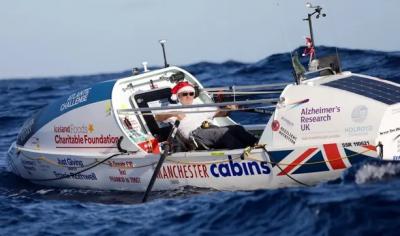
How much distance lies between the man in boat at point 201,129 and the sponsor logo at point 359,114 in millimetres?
2256

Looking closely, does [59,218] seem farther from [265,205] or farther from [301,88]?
[301,88]

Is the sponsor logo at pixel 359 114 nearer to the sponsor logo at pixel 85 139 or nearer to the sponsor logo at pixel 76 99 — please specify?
the sponsor logo at pixel 85 139

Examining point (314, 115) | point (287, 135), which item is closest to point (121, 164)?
point (287, 135)

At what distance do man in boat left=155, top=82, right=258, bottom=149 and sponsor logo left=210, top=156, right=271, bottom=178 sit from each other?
0.77 m

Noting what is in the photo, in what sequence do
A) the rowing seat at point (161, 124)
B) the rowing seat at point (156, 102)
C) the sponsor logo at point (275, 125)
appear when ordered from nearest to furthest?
the sponsor logo at point (275, 125) < the rowing seat at point (161, 124) < the rowing seat at point (156, 102)

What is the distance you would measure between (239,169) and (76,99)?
140 inches

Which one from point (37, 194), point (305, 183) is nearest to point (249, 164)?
point (305, 183)

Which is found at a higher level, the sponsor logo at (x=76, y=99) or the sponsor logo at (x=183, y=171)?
the sponsor logo at (x=76, y=99)

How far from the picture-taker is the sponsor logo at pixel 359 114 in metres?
11.3

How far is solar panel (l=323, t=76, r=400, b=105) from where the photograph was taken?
1158 cm

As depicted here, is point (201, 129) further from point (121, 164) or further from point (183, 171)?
point (121, 164)

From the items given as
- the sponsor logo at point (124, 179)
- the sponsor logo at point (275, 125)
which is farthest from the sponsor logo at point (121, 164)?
the sponsor logo at point (275, 125)

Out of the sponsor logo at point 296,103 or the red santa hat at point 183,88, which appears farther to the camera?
the red santa hat at point 183,88

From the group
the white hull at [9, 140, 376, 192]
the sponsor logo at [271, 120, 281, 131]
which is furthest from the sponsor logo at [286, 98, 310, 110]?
the white hull at [9, 140, 376, 192]
